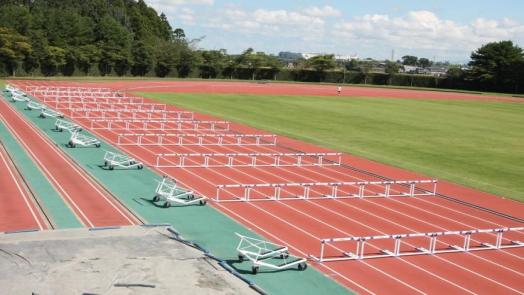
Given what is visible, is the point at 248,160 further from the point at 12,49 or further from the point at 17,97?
the point at 12,49

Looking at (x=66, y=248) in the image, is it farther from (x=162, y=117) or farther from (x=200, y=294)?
(x=162, y=117)

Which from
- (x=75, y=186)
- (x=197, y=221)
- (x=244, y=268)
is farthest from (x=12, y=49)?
(x=244, y=268)

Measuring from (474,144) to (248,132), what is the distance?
44.5 feet

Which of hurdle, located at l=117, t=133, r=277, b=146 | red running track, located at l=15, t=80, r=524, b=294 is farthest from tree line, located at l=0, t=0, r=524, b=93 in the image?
red running track, located at l=15, t=80, r=524, b=294

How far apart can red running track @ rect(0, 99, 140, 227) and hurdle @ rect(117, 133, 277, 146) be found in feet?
13.4

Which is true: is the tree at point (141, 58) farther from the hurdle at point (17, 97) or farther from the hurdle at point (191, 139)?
the hurdle at point (191, 139)

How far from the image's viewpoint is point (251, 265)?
1423 centimetres

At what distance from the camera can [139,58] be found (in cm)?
9206

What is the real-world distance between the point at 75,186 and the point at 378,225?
9.93m

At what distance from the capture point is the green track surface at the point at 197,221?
44.1 ft

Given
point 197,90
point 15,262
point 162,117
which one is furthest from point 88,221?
point 197,90

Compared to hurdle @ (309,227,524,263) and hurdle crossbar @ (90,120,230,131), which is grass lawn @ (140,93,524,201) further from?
hurdle @ (309,227,524,263)

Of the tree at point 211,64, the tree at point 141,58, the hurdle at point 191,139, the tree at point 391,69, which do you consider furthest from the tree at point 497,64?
the hurdle at point 191,139

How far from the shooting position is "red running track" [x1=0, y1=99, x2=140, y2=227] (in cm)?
1753
